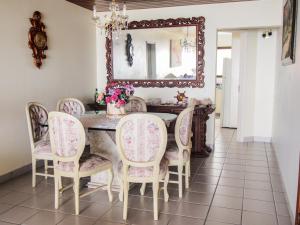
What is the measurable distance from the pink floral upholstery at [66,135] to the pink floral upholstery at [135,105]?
170 cm

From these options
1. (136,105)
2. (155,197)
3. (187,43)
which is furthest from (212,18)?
(155,197)

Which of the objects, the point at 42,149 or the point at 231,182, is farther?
the point at 231,182

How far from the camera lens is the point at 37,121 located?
3586 mm

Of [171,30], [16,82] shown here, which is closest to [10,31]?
[16,82]

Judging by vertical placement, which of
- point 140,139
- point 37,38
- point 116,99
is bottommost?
point 140,139

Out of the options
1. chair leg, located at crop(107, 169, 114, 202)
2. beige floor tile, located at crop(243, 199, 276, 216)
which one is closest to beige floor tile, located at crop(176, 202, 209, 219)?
beige floor tile, located at crop(243, 199, 276, 216)

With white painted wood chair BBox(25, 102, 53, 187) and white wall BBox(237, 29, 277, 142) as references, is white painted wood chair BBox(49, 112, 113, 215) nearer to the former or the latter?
white painted wood chair BBox(25, 102, 53, 187)

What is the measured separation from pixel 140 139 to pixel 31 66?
2.24 metres

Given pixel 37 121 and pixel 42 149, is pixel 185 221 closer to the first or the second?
pixel 42 149

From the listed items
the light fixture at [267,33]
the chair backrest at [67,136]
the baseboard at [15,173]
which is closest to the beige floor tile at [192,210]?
the chair backrest at [67,136]

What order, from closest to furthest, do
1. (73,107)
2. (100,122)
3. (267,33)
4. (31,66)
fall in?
1. (100,122)
2. (31,66)
3. (73,107)
4. (267,33)

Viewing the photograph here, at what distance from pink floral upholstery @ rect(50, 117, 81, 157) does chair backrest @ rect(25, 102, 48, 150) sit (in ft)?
2.64

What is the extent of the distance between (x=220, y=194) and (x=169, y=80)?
8.19 ft

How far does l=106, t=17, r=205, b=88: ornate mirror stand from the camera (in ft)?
16.6
